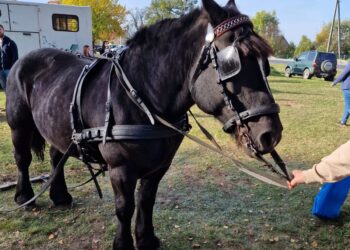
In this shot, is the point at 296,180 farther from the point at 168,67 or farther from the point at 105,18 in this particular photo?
the point at 105,18

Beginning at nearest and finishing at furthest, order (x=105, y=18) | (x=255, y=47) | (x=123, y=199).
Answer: (x=255, y=47), (x=123, y=199), (x=105, y=18)

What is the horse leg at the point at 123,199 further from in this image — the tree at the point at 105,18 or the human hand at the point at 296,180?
the tree at the point at 105,18

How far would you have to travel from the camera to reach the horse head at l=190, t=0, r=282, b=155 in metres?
1.78

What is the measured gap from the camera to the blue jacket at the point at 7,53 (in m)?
7.77

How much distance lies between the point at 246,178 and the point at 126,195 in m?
2.64

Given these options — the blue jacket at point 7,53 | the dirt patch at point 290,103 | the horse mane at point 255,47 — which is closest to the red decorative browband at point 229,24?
the horse mane at point 255,47

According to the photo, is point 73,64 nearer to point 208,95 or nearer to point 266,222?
point 208,95

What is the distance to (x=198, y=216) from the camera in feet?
11.9

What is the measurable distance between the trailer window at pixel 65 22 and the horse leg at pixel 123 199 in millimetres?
12655

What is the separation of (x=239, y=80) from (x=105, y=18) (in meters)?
31.8

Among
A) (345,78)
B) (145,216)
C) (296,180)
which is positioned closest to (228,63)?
(296,180)

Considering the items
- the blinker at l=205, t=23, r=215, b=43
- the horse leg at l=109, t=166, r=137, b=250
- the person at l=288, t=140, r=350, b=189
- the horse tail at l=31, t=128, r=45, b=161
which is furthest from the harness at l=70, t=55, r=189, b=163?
the horse tail at l=31, t=128, r=45, b=161

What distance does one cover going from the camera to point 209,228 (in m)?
3.39

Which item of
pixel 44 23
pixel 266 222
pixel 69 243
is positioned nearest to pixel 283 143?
pixel 266 222
